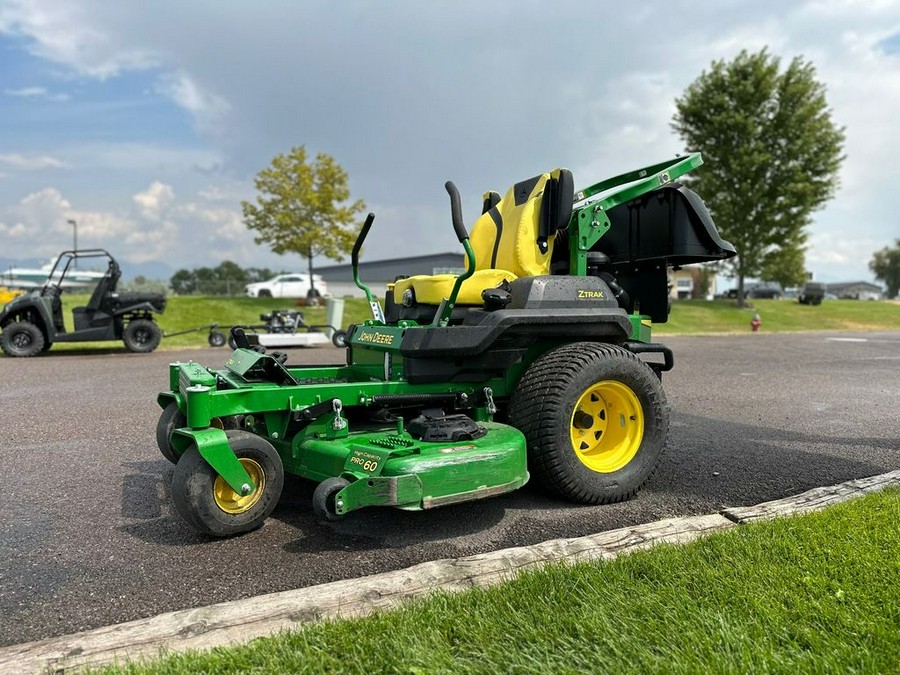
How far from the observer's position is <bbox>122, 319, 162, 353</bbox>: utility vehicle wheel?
14195mm

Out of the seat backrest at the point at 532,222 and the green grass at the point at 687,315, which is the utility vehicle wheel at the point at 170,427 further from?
the green grass at the point at 687,315

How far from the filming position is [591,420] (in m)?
4.44

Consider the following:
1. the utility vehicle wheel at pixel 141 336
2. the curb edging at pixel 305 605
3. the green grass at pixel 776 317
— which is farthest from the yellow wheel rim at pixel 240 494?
the green grass at pixel 776 317

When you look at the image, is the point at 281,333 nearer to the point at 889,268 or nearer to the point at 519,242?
the point at 519,242

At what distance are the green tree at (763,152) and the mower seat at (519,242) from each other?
88.5 ft

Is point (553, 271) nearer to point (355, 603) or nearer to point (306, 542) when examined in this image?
point (306, 542)

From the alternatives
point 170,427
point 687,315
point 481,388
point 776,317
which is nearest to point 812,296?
point 776,317

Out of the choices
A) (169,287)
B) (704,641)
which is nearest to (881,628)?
(704,641)

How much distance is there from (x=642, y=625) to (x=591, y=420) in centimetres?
213

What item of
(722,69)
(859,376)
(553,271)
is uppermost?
(722,69)

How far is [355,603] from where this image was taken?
8.64 feet

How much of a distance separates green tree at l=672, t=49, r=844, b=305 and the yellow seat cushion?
2743 centimetres

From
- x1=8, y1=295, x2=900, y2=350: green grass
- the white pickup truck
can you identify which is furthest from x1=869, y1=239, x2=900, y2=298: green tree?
the white pickup truck

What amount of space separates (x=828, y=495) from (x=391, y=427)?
2.63 meters
